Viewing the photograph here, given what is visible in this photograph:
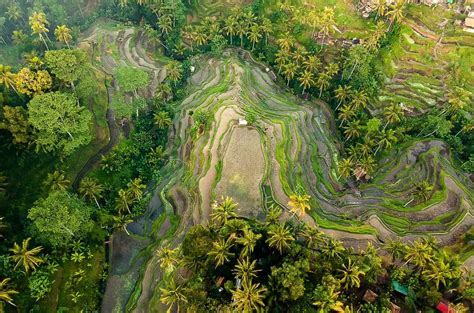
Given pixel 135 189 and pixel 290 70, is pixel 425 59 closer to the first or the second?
pixel 290 70

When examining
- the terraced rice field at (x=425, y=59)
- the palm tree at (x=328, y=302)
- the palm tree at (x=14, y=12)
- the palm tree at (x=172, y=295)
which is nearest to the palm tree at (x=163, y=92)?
the palm tree at (x=172, y=295)

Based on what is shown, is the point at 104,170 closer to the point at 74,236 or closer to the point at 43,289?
the point at 74,236

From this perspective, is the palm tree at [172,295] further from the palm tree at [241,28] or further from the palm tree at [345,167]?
the palm tree at [241,28]

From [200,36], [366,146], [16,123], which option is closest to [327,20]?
[200,36]

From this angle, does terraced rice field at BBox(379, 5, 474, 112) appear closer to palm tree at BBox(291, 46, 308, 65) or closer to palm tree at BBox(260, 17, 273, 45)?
palm tree at BBox(291, 46, 308, 65)

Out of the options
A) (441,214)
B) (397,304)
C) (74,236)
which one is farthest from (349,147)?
(74,236)

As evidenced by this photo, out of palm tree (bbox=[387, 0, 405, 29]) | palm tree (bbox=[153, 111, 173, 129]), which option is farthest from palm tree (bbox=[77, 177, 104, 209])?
palm tree (bbox=[387, 0, 405, 29])
